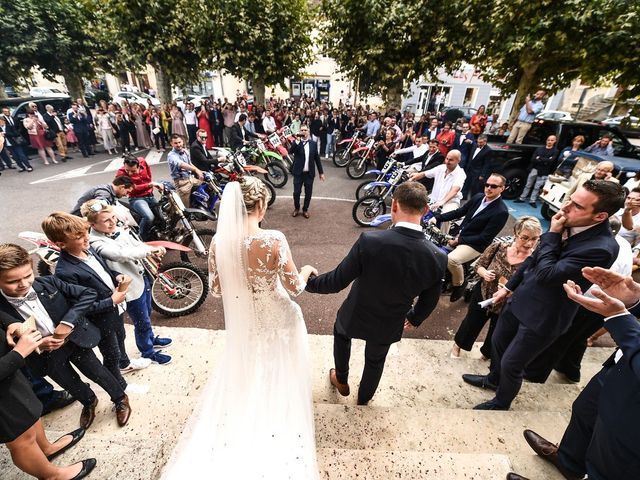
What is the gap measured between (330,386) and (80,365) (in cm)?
212

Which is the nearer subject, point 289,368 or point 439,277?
point 439,277

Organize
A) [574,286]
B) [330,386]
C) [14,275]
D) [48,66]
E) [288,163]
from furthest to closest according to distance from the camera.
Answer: [48,66] < [288,163] < [330,386] < [574,286] < [14,275]

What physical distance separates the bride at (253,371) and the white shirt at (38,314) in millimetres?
1046

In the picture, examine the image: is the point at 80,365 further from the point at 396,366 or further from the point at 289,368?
the point at 396,366

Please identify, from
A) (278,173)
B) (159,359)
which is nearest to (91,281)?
(159,359)

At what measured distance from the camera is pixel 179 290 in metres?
4.09

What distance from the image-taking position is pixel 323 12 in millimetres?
10656

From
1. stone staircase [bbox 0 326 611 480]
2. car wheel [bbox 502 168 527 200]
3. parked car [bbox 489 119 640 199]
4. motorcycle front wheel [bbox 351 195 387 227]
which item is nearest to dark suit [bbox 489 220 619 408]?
stone staircase [bbox 0 326 611 480]

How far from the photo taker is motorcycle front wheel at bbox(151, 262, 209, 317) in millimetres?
3996

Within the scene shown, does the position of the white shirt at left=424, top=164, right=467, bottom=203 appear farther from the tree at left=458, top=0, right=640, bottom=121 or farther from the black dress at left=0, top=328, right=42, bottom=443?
the black dress at left=0, top=328, right=42, bottom=443

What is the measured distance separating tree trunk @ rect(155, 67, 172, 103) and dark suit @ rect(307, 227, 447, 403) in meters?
13.8

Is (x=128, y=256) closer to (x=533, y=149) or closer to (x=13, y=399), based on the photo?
(x=13, y=399)

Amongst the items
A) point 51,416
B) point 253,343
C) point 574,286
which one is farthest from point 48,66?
point 574,286

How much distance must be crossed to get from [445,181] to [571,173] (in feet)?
13.5
